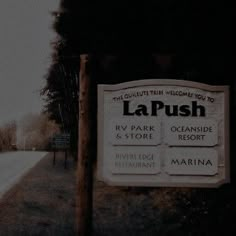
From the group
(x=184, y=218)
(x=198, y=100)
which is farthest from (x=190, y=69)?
(x=184, y=218)

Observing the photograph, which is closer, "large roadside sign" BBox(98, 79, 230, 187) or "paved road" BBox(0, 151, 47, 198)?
"large roadside sign" BBox(98, 79, 230, 187)

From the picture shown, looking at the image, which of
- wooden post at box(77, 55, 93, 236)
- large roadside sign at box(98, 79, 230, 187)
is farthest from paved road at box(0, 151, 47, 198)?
large roadside sign at box(98, 79, 230, 187)

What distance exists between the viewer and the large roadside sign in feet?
26.0

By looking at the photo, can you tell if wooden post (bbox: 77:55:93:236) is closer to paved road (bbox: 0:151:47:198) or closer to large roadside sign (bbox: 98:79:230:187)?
large roadside sign (bbox: 98:79:230:187)

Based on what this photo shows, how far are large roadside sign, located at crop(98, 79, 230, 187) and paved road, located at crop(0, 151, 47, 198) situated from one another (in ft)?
2.78

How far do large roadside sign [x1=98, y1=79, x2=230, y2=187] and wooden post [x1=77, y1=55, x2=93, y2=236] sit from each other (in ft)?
0.39

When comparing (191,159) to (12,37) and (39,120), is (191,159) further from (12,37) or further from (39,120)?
(12,37)

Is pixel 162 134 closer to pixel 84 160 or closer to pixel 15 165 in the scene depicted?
pixel 84 160

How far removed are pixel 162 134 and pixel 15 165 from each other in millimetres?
1655

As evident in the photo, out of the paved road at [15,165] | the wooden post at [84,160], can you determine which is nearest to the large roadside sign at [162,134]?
the wooden post at [84,160]

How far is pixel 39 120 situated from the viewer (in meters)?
8.37

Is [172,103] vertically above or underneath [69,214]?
above

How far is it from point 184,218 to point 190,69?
158cm

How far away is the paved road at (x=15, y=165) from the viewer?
27.7 feet
